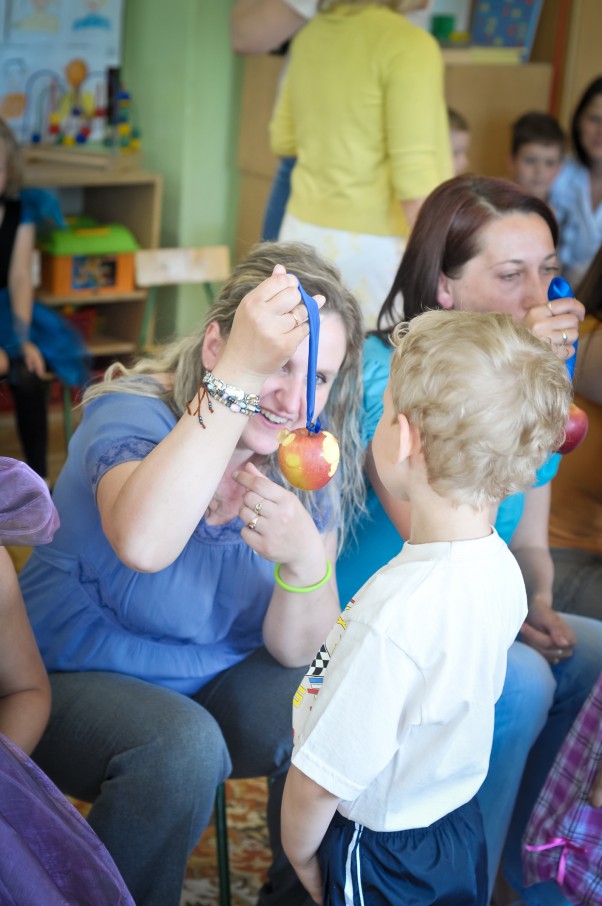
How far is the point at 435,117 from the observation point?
98.5 inches

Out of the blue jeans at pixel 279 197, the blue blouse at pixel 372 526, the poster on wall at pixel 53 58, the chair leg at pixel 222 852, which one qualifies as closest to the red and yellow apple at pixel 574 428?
the blue blouse at pixel 372 526

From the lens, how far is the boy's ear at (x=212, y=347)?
141 cm

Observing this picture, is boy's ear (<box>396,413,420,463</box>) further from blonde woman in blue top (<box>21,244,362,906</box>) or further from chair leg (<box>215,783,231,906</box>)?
chair leg (<box>215,783,231,906</box>)

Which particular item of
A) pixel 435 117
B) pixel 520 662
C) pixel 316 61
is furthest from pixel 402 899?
pixel 316 61

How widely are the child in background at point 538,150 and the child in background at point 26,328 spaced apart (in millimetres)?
1601

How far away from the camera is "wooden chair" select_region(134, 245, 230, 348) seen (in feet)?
12.0

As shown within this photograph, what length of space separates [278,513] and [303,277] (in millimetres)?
331

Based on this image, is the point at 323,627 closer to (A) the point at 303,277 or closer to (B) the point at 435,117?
(A) the point at 303,277

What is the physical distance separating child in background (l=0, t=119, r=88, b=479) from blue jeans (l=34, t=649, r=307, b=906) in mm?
1898

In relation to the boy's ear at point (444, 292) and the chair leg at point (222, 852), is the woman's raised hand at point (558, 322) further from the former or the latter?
the chair leg at point (222, 852)

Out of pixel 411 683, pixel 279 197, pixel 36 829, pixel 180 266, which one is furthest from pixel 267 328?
pixel 180 266

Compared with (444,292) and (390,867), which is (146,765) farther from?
(444,292)

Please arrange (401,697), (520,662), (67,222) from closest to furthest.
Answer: (401,697), (520,662), (67,222)

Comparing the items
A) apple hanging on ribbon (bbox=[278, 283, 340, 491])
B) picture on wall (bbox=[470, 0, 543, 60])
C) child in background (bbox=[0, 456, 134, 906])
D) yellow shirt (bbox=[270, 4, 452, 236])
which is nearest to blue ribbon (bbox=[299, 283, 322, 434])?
apple hanging on ribbon (bbox=[278, 283, 340, 491])
